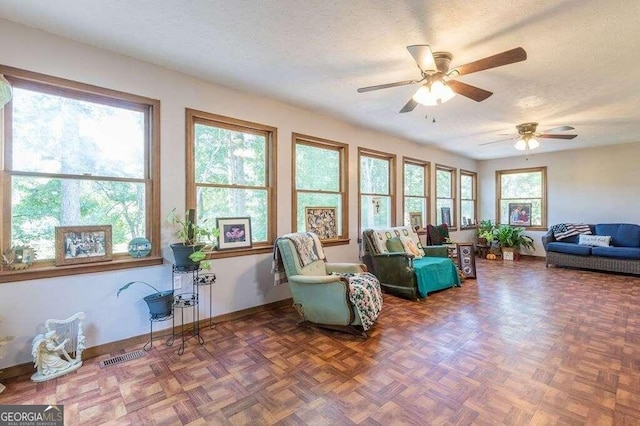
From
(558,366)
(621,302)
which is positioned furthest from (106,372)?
(621,302)

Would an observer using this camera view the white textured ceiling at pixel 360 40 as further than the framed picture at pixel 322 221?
No

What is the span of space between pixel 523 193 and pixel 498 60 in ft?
20.5

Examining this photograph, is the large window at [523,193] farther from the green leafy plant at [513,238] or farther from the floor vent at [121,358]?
the floor vent at [121,358]

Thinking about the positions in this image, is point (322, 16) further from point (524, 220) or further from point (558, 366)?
point (524, 220)

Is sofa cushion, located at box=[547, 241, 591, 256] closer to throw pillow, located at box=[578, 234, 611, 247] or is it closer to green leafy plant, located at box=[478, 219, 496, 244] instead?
throw pillow, located at box=[578, 234, 611, 247]

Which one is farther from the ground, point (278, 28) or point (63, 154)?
point (278, 28)

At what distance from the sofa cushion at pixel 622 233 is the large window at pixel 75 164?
7.52 metres

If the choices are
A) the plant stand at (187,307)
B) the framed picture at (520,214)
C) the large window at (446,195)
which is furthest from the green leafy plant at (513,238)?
the plant stand at (187,307)

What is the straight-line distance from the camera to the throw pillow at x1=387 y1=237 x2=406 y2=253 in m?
4.32

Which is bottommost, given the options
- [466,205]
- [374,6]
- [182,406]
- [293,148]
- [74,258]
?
[182,406]

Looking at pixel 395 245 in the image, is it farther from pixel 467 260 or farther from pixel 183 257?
pixel 183 257

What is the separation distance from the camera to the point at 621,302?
368 centimetres

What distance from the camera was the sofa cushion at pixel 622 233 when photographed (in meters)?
5.30

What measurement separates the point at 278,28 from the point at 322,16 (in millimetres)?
348
